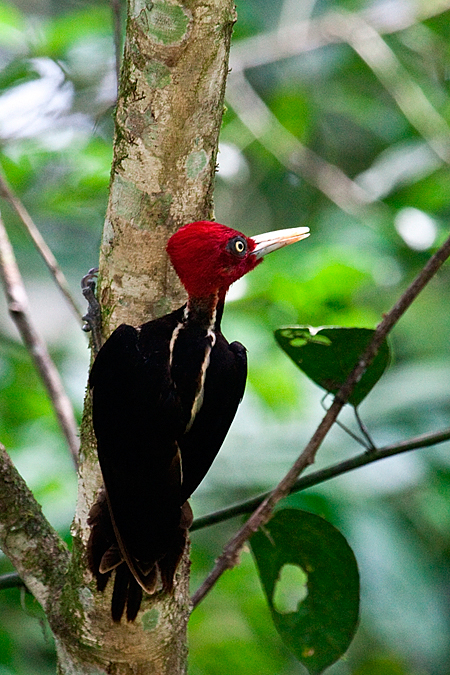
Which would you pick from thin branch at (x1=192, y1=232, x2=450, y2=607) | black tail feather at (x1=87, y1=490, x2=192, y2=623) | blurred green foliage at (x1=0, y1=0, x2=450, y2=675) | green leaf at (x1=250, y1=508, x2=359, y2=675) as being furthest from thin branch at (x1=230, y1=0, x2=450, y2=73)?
black tail feather at (x1=87, y1=490, x2=192, y2=623)

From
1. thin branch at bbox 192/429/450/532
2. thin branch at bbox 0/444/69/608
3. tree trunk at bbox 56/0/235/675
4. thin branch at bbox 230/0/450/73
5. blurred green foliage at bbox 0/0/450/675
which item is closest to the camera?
tree trunk at bbox 56/0/235/675

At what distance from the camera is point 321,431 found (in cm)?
204

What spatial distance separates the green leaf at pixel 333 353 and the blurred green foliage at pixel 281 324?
2.42 ft

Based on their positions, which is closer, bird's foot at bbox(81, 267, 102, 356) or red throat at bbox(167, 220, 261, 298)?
red throat at bbox(167, 220, 261, 298)

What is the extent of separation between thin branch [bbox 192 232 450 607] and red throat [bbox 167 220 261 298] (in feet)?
1.27

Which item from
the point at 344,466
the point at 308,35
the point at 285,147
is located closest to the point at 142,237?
the point at 344,466

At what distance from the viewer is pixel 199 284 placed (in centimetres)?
198

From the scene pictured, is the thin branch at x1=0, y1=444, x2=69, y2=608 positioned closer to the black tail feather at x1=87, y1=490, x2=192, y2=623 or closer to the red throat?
the black tail feather at x1=87, y1=490, x2=192, y2=623

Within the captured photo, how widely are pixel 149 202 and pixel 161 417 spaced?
0.50 metres

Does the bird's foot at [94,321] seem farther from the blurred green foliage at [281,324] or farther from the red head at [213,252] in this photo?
the blurred green foliage at [281,324]

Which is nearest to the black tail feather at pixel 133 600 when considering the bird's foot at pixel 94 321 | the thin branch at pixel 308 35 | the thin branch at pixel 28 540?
the thin branch at pixel 28 540

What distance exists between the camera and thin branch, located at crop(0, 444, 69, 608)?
5.96 ft

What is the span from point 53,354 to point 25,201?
78 cm

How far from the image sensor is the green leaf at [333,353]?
6.59 ft
